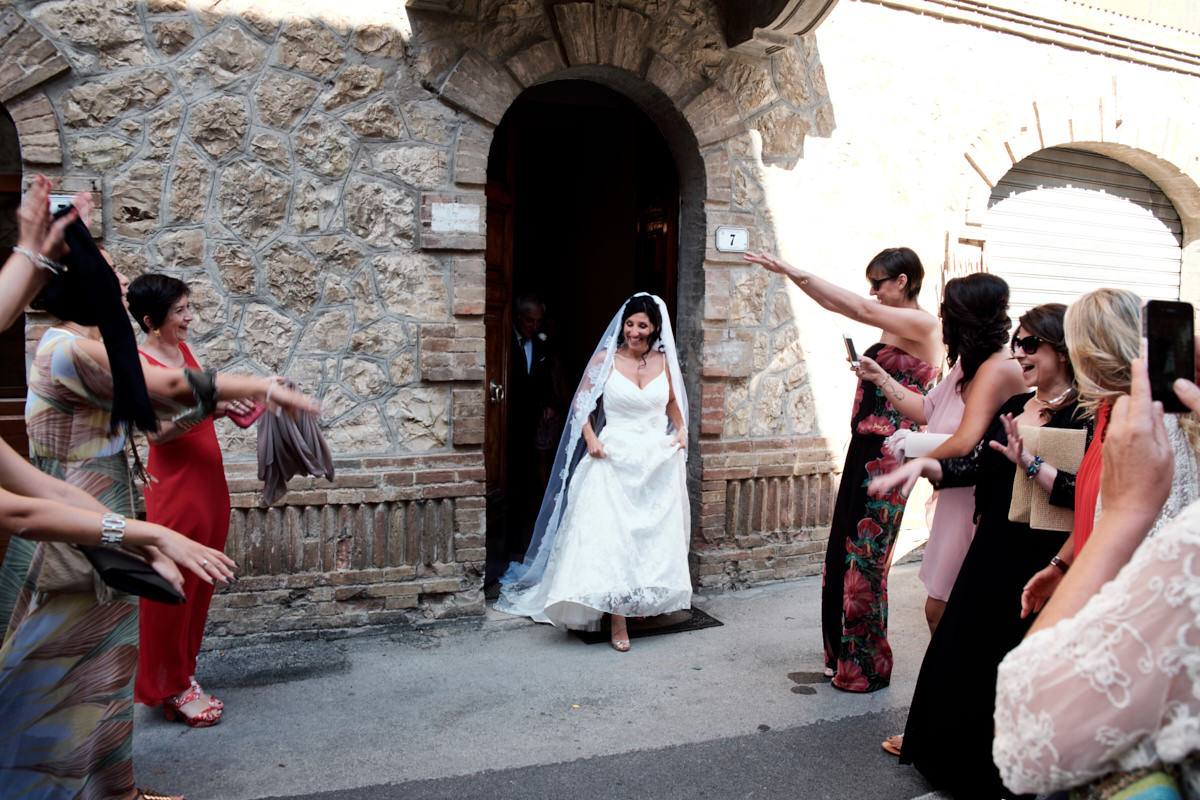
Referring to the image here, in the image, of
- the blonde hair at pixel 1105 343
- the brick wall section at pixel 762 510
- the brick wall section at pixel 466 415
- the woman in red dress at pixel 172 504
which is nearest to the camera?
the blonde hair at pixel 1105 343

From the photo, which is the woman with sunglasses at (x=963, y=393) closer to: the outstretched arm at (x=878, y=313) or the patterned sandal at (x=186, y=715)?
the outstretched arm at (x=878, y=313)

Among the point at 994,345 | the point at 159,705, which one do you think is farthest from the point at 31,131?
the point at 994,345

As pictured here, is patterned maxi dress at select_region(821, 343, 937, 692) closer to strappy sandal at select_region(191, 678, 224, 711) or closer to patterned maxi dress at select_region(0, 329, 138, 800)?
strappy sandal at select_region(191, 678, 224, 711)

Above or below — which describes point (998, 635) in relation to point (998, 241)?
below

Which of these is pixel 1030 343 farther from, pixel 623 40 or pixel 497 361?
pixel 497 361

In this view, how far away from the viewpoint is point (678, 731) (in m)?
3.71

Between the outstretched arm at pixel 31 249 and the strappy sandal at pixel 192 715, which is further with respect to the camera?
the strappy sandal at pixel 192 715

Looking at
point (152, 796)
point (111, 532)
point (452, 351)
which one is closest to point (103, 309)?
point (111, 532)

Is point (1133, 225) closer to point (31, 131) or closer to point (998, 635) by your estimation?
point (998, 635)

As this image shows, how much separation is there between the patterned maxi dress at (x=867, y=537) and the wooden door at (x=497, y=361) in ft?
8.40

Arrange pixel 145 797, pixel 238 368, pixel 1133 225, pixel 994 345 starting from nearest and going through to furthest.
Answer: pixel 145 797 < pixel 994 345 < pixel 238 368 < pixel 1133 225

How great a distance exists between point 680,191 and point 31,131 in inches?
149

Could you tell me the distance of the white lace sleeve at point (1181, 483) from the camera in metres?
1.68

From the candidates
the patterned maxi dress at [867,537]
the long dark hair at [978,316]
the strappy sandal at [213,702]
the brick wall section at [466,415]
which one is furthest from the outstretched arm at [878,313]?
the strappy sandal at [213,702]
